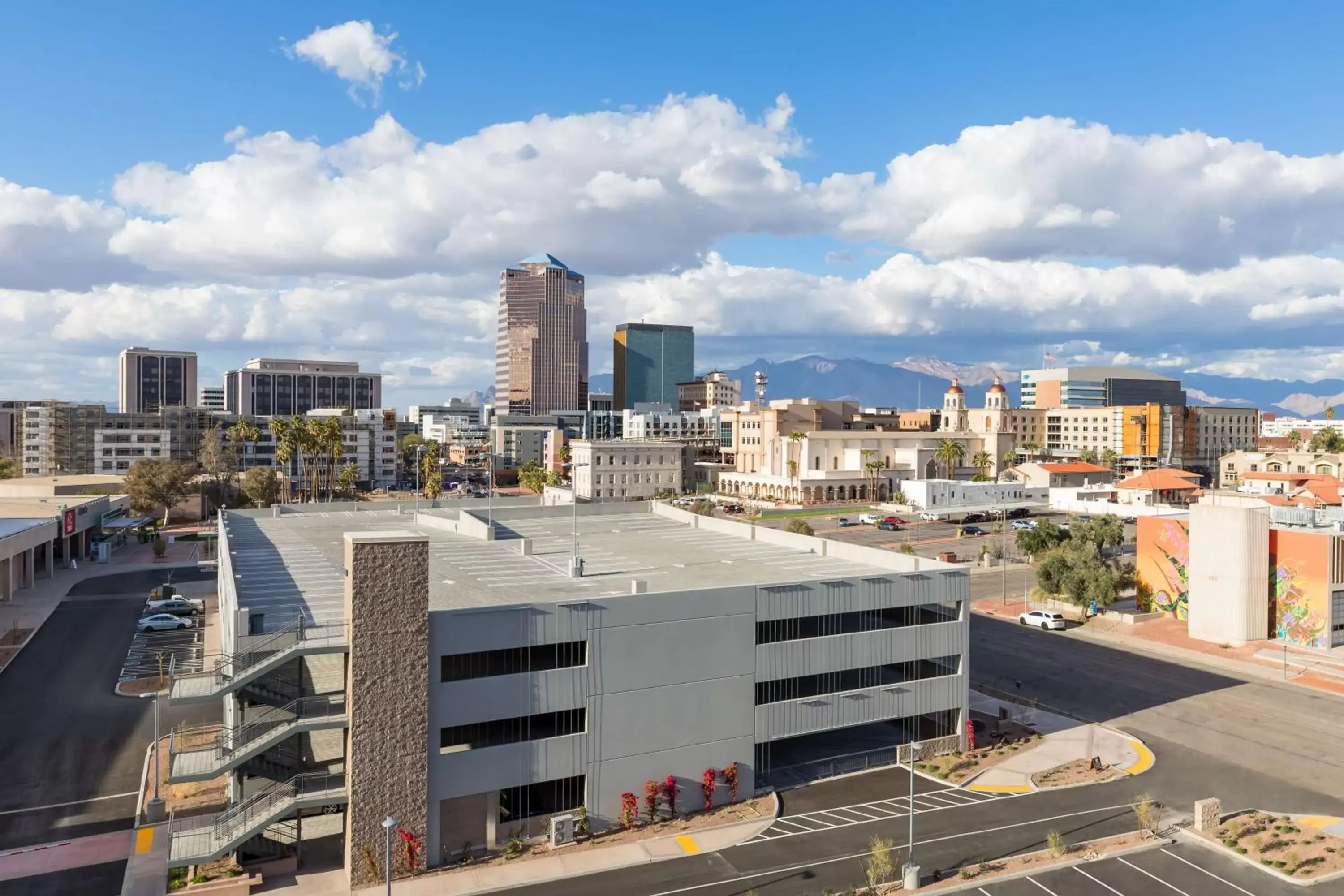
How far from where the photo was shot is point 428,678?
1275 inches

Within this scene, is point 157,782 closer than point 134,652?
Yes

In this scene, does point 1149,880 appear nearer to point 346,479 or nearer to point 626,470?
point 346,479

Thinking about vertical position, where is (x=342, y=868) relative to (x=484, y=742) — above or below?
below

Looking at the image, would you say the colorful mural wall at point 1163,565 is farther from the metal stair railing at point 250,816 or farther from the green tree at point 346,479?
the green tree at point 346,479

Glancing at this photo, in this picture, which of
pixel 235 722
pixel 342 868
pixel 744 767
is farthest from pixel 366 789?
pixel 744 767

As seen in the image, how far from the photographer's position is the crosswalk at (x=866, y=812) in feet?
117

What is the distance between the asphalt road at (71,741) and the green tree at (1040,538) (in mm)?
70680

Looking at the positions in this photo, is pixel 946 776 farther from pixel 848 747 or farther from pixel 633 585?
pixel 633 585

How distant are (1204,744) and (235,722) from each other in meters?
43.9

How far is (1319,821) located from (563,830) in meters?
29.7

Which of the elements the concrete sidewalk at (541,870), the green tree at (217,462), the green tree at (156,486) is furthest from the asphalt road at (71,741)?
the green tree at (217,462)

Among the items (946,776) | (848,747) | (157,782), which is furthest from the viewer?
(848,747)

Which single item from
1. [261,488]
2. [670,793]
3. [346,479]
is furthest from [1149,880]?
[346,479]

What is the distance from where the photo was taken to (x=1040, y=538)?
88812 millimetres
